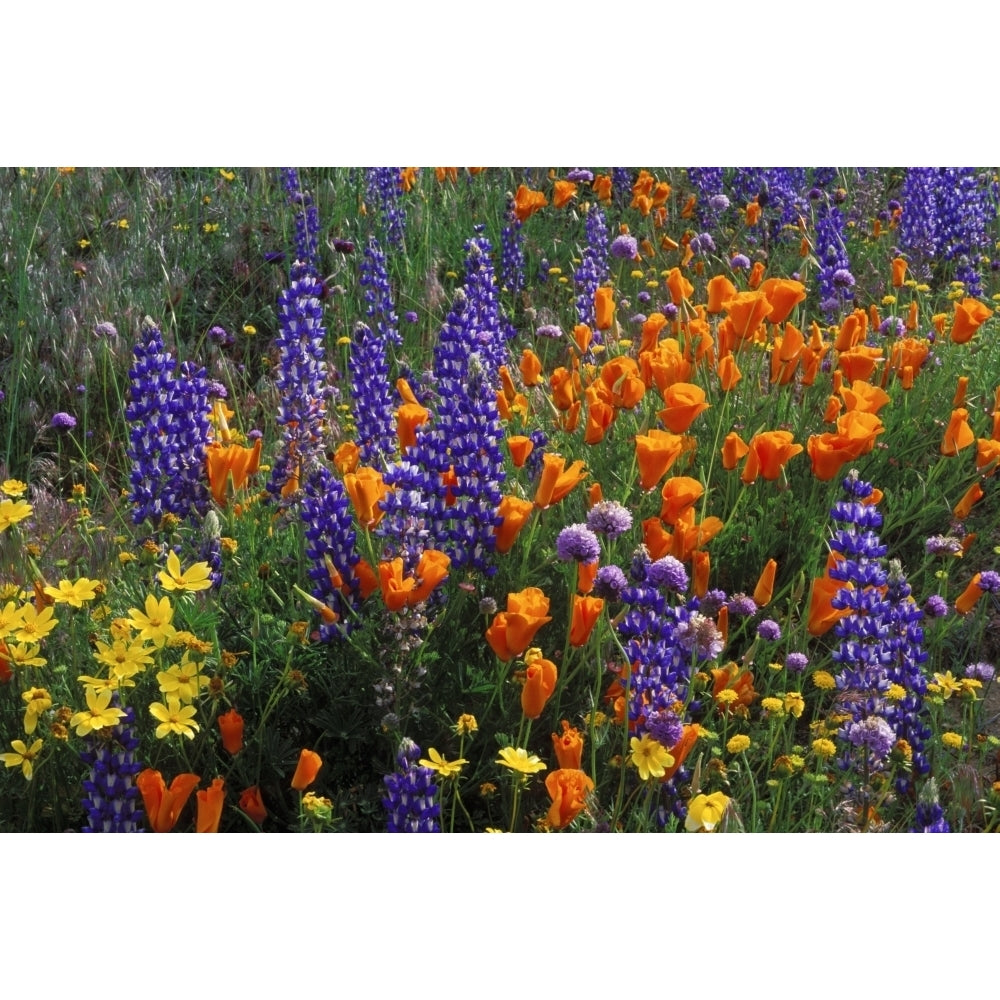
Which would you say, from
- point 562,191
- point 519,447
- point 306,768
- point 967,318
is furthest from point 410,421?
point 562,191

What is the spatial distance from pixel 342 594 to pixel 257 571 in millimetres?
312

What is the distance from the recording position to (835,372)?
112 inches

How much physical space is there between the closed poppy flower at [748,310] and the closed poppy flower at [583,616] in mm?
823

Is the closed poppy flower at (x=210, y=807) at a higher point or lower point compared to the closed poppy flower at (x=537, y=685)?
lower

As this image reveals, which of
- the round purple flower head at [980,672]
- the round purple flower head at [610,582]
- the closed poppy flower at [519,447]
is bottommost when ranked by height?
the round purple flower head at [980,672]

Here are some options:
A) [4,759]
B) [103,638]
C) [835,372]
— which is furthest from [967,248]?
[4,759]

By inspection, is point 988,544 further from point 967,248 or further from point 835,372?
point 967,248

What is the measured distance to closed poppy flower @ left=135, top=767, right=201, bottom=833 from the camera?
1.84 meters

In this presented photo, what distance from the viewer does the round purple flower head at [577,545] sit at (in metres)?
1.87

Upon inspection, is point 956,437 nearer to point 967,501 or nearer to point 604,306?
point 967,501

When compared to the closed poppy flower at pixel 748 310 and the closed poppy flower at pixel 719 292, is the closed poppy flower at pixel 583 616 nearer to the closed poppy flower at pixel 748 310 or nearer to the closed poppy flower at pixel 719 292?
the closed poppy flower at pixel 748 310

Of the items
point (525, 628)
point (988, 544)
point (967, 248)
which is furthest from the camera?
point (967, 248)

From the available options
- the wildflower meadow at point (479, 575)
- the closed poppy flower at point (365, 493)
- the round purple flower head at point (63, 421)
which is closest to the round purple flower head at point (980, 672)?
the wildflower meadow at point (479, 575)

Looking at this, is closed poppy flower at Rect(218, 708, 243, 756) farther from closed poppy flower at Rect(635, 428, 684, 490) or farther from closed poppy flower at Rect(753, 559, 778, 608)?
closed poppy flower at Rect(753, 559, 778, 608)
